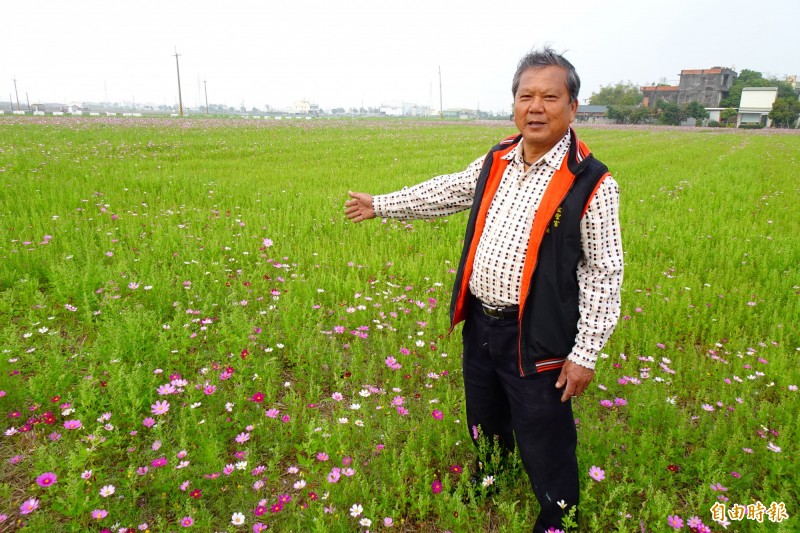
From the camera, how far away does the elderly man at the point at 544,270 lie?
5.74 feet

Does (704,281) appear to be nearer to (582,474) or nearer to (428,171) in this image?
(582,474)

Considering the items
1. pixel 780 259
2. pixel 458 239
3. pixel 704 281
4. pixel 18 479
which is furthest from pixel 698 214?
pixel 18 479

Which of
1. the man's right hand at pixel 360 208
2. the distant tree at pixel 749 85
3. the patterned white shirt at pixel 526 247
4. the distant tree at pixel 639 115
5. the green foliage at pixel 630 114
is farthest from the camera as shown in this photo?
the distant tree at pixel 749 85

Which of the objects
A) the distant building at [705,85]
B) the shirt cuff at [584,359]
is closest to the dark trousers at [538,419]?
the shirt cuff at [584,359]

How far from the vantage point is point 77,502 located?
2.03 meters

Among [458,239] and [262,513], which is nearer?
[262,513]

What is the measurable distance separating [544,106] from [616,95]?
10974cm

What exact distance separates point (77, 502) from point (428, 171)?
10.7 m

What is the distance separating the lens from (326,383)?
10.9ft

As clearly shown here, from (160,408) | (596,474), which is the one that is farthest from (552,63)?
(160,408)

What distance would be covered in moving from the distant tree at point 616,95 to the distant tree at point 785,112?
27.4 meters

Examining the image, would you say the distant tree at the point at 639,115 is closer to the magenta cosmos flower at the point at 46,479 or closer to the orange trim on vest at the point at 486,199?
the orange trim on vest at the point at 486,199

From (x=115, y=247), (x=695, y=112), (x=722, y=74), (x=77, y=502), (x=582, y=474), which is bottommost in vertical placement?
(x=582, y=474)

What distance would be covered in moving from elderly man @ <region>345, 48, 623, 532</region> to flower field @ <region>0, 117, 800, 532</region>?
1.51ft
